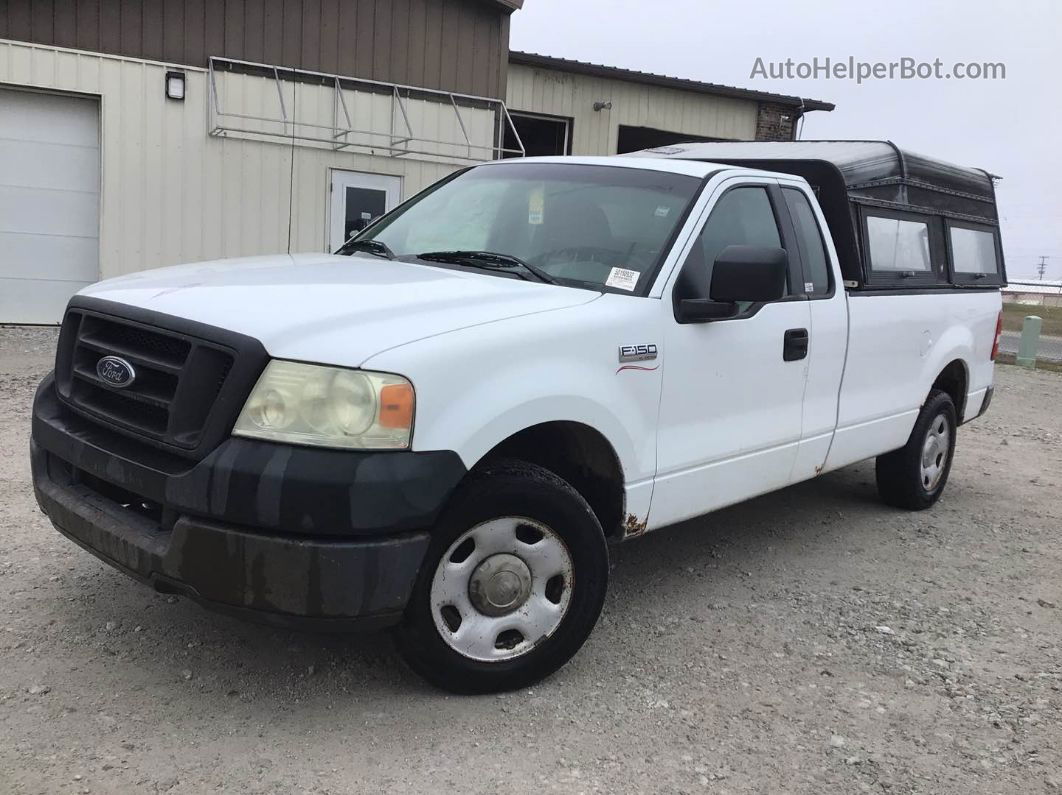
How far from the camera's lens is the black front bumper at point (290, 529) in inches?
105

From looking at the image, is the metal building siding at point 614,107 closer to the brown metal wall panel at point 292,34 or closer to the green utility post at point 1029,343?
the brown metal wall panel at point 292,34

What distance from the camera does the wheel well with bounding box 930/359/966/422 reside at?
6.04 m

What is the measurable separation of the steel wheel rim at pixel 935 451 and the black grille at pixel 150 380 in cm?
441

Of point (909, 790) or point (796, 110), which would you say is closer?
point (909, 790)

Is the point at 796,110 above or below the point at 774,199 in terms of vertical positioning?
above

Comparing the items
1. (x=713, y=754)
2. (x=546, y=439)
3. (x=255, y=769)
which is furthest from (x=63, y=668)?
(x=713, y=754)

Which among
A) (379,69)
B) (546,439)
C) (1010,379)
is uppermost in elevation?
(379,69)

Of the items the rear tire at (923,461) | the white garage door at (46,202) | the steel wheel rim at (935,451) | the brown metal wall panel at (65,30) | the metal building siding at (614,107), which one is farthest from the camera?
the metal building siding at (614,107)

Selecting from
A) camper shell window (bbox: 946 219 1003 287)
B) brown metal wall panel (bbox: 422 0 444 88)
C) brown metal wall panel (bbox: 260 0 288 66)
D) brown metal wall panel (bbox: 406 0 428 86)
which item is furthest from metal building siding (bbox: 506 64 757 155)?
camper shell window (bbox: 946 219 1003 287)

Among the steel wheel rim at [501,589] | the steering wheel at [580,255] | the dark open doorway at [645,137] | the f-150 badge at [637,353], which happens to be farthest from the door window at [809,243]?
the dark open doorway at [645,137]

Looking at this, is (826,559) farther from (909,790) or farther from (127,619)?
(127,619)

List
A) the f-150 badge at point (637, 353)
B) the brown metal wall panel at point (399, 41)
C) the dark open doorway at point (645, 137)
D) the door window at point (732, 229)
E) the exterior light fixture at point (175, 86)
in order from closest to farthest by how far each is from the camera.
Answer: the f-150 badge at point (637, 353), the door window at point (732, 229), the exterior light fixture at point (175, 86), the brown metal wall panel at point (399, 41), the dark open doorway at point (645, 137)

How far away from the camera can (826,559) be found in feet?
16.5

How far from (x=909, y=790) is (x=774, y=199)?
2582 mm
